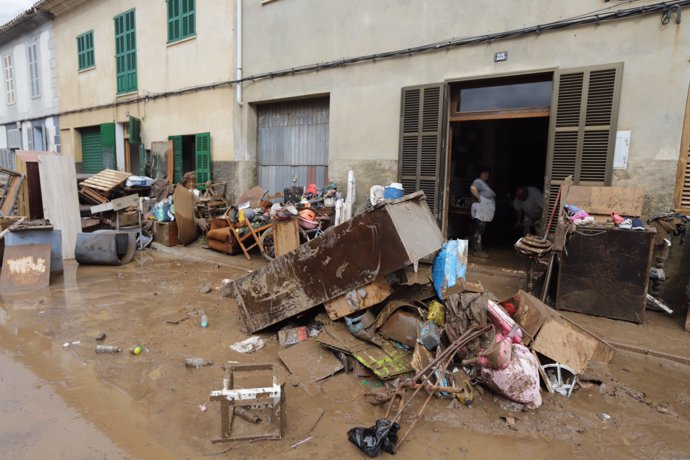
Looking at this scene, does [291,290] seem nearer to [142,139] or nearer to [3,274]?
[3,274]

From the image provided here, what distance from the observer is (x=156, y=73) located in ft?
37.9

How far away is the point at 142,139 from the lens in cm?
1237

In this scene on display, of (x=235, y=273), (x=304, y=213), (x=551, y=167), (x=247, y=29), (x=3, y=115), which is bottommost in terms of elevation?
(x=235, y=273)

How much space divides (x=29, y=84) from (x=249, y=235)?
14437mm

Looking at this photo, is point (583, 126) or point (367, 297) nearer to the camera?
point (367, 297)

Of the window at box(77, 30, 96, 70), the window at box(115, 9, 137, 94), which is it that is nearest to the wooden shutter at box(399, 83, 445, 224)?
the window at box(115, 9, 137, 94)

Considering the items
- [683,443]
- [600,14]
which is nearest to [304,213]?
[600,14]

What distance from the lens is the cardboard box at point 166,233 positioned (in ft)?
29.9

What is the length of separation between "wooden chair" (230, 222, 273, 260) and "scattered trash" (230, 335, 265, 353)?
3371mm

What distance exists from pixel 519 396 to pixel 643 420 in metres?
0.91

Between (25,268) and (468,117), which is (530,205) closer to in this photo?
(468,117)

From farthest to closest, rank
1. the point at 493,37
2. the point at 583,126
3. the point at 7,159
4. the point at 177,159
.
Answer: the point at 7,159 → the point at 177,159 → the point at 493,37 → the point at 583,126

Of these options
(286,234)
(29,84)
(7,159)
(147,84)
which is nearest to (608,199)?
(286,234)

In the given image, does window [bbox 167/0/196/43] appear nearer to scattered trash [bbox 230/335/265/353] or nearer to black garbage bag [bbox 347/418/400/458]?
scattered trash [bbox 230/335/265/353]
